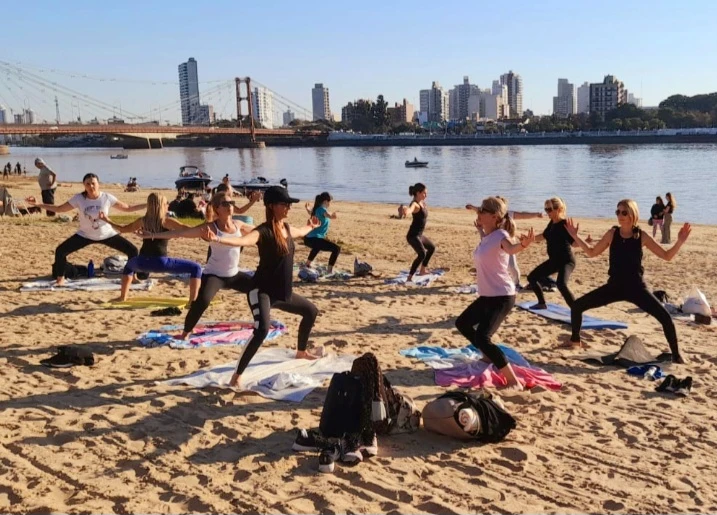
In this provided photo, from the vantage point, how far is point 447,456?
457 cm

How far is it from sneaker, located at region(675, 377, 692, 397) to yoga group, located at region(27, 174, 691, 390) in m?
0.82

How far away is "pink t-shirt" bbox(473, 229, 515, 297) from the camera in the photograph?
571cm

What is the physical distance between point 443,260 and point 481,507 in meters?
9.92

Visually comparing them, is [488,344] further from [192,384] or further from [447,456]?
[192,384]

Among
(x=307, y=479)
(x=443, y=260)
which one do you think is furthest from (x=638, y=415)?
(x=443, y=260)

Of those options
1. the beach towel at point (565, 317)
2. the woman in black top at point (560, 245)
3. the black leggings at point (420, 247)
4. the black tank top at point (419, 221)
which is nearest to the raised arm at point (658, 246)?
the woman in black top at point (560, 245)

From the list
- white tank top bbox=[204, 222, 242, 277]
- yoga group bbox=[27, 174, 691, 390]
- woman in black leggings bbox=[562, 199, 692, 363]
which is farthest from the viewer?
white tank top bbox=[204, 222, 242, 277]

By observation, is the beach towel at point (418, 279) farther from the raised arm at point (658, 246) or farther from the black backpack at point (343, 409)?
the black backpack at point (343, 409)

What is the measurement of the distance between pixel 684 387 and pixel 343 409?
3151mm

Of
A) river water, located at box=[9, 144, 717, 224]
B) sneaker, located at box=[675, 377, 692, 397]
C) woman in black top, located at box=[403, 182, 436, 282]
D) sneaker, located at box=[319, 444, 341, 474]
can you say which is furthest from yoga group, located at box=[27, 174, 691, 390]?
river water, located at box=[9, 144, 717, 224]

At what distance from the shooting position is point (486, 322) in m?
5.72

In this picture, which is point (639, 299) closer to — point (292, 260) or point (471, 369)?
point (471, 369)

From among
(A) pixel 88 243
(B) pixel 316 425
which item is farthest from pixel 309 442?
(A) pixel 88 243

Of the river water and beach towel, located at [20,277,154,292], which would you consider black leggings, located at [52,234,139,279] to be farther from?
the river water
